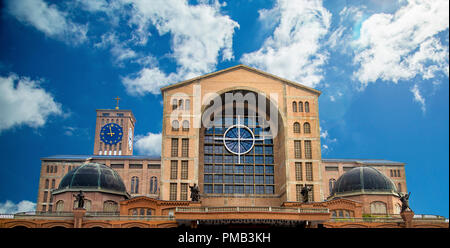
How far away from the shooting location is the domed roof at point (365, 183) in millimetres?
64500

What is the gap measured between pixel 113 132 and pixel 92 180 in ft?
182

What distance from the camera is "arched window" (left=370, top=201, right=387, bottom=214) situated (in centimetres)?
6403

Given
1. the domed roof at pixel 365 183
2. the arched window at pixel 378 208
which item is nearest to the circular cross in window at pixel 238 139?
the domed roof at pixel 365 183

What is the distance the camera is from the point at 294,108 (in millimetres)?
67250

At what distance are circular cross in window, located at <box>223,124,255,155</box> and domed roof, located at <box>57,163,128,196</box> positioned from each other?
16.2 m

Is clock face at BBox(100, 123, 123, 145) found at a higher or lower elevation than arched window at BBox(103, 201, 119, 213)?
higher

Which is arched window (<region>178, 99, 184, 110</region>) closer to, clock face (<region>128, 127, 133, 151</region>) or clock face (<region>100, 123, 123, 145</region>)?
clock face (<region>100, 123, 123, 145</region>)

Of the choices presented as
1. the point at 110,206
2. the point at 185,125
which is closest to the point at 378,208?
the point at 185,125

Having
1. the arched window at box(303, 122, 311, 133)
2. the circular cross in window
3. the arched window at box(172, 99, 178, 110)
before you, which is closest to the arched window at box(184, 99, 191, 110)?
the arched window at box(172, 99, 178, 110)

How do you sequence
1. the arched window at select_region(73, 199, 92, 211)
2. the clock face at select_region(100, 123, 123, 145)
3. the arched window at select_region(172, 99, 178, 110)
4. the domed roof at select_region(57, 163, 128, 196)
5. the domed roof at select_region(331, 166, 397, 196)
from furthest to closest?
the clock face at select_region(100, 123, 123, 145) < the arched window at select_region(172, 99, 178, 110) < the domed roof at select_region(331, 166, 397, 196) < the domed roof at select_region(57, 163, 128, 196) < the arched window at select_region(73, 199, 92, 211)

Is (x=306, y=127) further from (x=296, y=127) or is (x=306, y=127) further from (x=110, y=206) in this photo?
(x=110, y=206)
